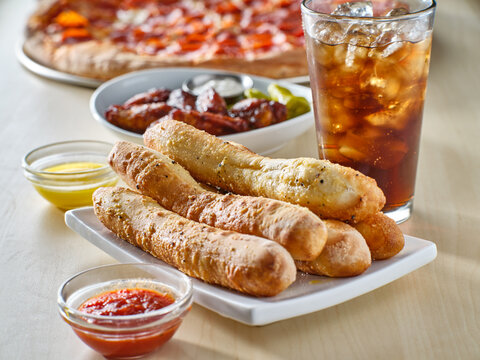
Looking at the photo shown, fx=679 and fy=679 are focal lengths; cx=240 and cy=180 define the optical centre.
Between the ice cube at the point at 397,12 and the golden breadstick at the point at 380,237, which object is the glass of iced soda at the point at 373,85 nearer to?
the ice cube at the point at 397,12

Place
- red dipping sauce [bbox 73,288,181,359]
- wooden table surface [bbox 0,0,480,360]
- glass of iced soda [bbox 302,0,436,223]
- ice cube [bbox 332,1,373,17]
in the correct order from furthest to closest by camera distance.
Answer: ice cube [bbox 332,1,373,17]
glass of iced soda [bbox 302,0,436,223]
wooden table surface [bbox 0,0,480,360]
red dipping sauce [bbox 73,288,181,359]

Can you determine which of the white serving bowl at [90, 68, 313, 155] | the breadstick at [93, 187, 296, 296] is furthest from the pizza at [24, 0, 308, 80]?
the breadstick at [93, 187, 296, 296]

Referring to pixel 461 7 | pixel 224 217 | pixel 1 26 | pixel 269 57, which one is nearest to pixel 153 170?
pixel 224 217

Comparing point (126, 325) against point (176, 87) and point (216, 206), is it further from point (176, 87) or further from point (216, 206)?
point (176, 87)

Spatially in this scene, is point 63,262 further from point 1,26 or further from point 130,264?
point 1,26

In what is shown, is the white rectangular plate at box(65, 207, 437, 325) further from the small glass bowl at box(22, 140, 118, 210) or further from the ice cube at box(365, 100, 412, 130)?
the small glass bowl at box(22, 140, 118, 210)
